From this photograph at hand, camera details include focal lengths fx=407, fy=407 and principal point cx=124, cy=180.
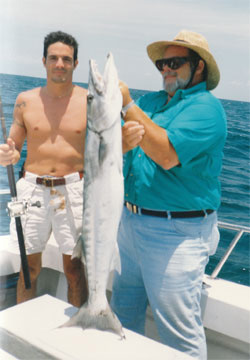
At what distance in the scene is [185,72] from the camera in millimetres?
2361

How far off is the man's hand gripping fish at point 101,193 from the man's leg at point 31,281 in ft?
4.36

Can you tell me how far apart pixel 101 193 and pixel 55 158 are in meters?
1.40

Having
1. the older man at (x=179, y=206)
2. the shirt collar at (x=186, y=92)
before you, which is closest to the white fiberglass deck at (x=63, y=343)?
the older man at (x=179, y=206)

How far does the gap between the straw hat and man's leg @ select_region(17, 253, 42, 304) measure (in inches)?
72.1

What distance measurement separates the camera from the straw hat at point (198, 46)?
2.31m

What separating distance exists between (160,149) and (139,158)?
1.28ft

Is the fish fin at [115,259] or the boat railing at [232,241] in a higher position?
the fish fin at [115,259]

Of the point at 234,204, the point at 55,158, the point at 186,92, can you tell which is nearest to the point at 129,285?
the point at 55,158

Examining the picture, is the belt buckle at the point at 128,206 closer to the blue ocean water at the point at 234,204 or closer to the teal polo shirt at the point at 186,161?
the teal polo shirt at the point at 186,161

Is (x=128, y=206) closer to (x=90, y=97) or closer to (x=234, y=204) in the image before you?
(x=90, y=97)

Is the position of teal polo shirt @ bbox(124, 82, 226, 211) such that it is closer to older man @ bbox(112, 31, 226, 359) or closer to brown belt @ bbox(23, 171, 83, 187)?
older man @ bbox(112, 31, 226, 359)

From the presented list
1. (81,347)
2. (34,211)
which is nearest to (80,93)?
(34,211)

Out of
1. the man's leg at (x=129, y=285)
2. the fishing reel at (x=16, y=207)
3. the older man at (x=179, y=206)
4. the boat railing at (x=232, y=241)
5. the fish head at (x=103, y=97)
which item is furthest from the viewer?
the boat railing at (x=232, y=241)

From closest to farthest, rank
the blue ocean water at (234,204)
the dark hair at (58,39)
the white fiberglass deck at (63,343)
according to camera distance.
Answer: the white fiberglass deck at (63,343) < the dark hair at (58,39) < the blue ocean water at (234,204)
